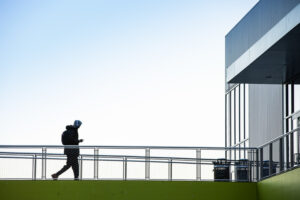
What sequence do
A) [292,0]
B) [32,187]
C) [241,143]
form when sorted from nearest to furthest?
[292,0]
[32,187]
[241,143]

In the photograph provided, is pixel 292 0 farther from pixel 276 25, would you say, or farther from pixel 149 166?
pixel 149 166

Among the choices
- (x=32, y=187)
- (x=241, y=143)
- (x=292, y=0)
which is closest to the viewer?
(x=292, y=0)

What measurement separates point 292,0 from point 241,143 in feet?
49.5

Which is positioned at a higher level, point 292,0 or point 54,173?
point 292,0

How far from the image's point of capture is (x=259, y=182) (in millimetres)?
31688

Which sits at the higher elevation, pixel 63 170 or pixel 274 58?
pixel 274 58

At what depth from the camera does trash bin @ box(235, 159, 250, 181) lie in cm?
3231

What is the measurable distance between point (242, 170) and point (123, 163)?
3.63 m

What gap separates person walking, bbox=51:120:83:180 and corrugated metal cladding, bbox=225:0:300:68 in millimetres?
6225

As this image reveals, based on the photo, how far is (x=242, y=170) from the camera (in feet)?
107

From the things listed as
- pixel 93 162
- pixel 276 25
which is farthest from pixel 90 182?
pixel 276 25

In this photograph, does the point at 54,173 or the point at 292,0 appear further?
the point at 54,173

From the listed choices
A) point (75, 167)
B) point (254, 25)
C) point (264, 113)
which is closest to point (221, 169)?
point (75, 167)

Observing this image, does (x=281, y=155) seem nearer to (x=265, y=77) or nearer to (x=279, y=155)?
(x=279, y=155)
